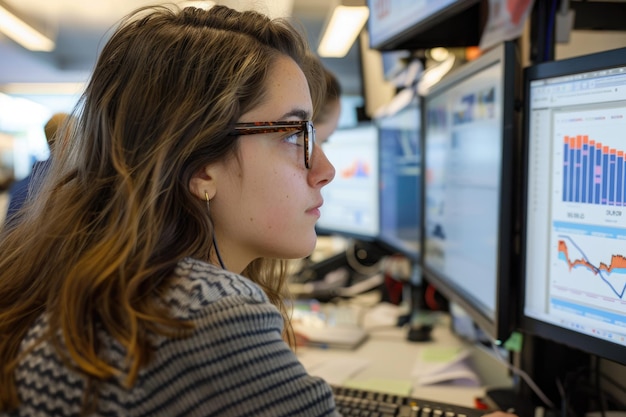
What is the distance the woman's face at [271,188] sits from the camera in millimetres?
749

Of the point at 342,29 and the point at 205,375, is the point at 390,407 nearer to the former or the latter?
the point at 205,375

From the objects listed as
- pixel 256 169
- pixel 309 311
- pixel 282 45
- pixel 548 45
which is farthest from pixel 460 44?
pixel 309 311

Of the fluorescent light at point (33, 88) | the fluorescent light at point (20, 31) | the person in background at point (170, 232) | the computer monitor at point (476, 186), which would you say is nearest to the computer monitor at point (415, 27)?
the computer monitor at point (476, 186)

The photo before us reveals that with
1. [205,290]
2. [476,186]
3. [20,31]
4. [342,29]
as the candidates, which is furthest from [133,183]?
[20,31]

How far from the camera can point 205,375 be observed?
53cm

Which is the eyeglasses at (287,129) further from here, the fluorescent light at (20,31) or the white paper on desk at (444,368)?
the fluorescent light at (20,31)

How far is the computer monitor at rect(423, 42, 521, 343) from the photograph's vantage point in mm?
888

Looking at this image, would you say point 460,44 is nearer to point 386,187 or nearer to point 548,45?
point 548,45

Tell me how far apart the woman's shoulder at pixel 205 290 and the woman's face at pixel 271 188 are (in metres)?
0.15

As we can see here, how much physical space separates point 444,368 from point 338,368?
23cm

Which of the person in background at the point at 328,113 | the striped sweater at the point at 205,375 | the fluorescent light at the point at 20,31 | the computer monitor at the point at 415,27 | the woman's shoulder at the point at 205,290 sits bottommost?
the striped sweater at the point at 205,375

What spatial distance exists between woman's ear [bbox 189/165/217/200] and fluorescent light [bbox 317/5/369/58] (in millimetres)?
2661

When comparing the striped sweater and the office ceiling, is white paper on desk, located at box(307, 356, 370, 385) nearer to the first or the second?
the striped sweater

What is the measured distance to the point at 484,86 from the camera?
100 cm
